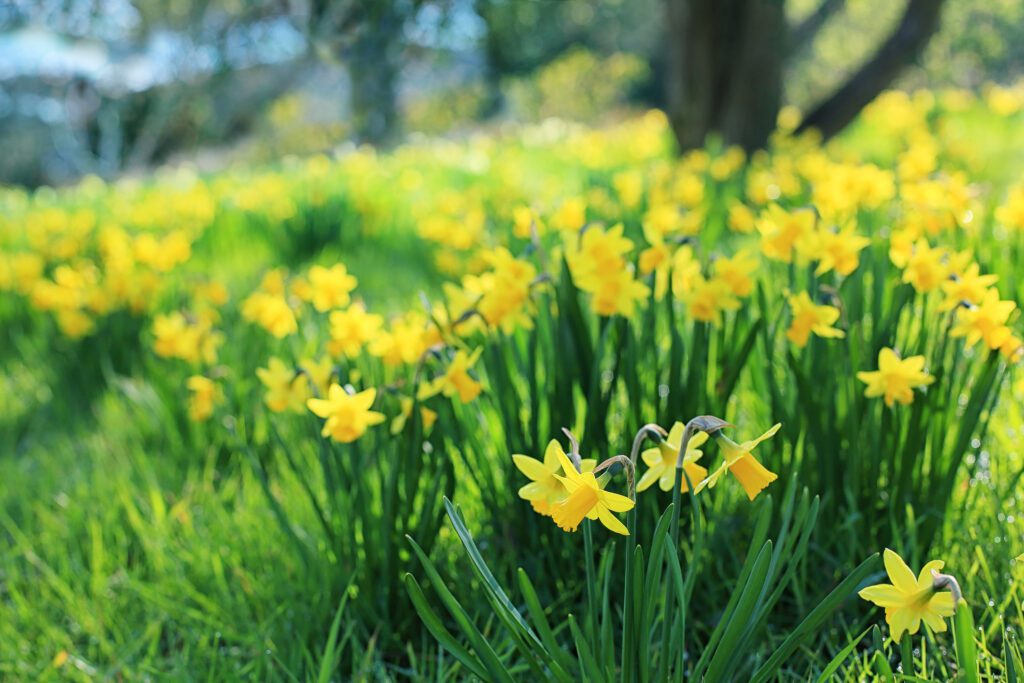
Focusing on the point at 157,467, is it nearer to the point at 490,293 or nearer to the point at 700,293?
the point at 490,293

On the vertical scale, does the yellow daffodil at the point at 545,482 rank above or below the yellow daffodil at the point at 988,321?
below

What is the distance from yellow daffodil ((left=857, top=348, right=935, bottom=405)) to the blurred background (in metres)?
4.16

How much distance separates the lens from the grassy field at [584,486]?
949mm

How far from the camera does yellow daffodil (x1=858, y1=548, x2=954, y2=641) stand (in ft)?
2.61

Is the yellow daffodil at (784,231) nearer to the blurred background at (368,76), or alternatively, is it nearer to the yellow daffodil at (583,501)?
the yellow daffodil at (583,501)

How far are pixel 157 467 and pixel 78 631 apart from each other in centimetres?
60

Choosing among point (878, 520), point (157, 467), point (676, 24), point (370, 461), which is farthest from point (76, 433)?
point (676, 24)

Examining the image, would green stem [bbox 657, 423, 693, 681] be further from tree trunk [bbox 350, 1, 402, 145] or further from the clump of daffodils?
tree trunk [bbox 350, 1, 402, 145]

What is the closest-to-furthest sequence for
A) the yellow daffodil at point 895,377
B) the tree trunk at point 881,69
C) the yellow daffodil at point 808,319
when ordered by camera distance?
the yellow daffodil at point 895,377, the yellow daffodil at point 808,319, the tree trunk at point 881,69

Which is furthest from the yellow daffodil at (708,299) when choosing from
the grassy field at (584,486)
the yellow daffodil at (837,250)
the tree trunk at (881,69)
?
the tree trunk at (881,69)

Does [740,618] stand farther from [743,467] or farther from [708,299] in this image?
[708,299]

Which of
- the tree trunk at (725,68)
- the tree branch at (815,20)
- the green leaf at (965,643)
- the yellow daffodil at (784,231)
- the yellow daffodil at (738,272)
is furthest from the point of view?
the tree branch at (815,20)

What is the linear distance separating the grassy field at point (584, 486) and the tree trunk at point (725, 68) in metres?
2.93

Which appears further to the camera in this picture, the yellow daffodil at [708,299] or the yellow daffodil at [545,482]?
the yellow daffodil at [708,299]
